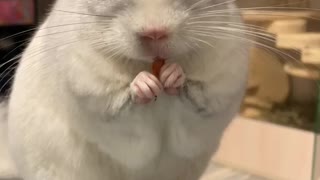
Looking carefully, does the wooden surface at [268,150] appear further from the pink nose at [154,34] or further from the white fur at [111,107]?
the pink nose at [154,34]

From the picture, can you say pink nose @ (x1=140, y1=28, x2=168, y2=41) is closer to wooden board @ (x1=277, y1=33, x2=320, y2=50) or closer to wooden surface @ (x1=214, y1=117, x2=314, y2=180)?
wooden board @ (x1=277, y1=33, x2=320, y2=50)

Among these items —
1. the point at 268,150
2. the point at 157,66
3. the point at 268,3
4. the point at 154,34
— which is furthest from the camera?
the point at 268,150

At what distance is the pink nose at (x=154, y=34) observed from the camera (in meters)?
0.88

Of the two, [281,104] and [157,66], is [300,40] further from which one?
[157,66]

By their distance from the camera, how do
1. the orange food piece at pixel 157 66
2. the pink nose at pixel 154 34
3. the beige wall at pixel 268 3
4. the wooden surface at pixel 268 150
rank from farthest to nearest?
the wooden surface at pixel 268 150 < the beige wall at pixel 268 3 < the orange food piece at pixel 157 66 < the pink nose at pixel 154 34

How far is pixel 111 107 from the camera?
1.03 metres

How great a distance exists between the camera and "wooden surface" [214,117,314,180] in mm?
1672

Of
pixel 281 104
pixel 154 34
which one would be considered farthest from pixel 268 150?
pixel 154 34

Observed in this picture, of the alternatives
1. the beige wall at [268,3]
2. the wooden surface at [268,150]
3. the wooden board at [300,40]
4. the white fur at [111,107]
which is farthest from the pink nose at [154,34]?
the wooden surface at [268,150]

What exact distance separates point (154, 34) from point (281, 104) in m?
0.99

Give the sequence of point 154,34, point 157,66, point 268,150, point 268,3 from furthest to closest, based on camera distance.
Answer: point 268,150
point 268,3
point 157,66
point 154,34

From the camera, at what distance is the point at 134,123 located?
1.06 m

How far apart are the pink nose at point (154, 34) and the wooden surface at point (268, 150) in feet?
2.87

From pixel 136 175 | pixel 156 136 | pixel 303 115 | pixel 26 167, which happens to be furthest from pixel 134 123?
pixel 303 115
